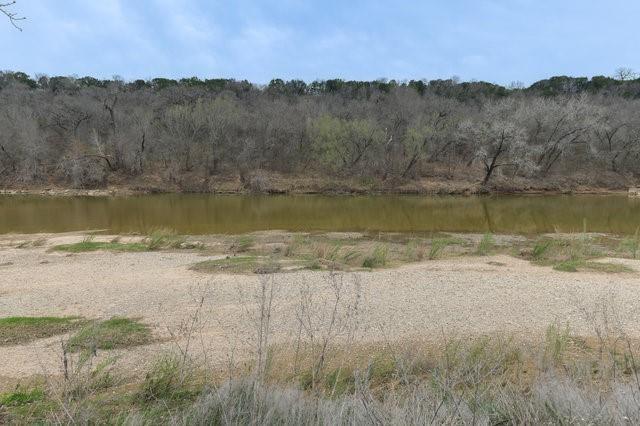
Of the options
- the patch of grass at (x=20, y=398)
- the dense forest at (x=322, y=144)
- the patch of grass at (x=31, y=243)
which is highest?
the dense forest at (x=322, y=144)

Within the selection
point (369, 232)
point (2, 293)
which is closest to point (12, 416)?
point (2, 293)

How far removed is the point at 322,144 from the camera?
→ 6053 centimetres

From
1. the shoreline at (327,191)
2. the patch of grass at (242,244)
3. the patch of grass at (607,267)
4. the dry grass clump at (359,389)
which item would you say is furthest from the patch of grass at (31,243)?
the shoreline at (327,191)

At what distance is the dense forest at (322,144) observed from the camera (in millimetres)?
56875

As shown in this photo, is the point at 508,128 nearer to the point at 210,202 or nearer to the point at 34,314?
the point at 210,202

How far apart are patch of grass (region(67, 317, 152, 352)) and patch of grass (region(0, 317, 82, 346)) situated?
642 millimetres

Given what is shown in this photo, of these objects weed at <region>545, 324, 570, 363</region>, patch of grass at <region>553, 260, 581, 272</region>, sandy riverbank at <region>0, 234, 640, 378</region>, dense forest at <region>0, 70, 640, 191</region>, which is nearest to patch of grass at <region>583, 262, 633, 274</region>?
patch of grass at <region>553, 260, 581, 272</region>

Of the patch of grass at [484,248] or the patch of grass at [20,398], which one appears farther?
the patch of grass at [484,248]

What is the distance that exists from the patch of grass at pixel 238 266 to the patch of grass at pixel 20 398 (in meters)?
8.60

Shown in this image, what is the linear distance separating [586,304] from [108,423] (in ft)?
34.4

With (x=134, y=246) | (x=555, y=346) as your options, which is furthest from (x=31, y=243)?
(x=555, y=346)

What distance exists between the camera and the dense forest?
56.9 meters

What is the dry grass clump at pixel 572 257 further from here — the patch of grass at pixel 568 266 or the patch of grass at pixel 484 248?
the patch of grass at pixel 484 248

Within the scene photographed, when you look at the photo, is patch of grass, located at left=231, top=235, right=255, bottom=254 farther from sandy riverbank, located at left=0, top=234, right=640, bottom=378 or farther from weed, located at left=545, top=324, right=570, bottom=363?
weed, located at left=545, top=324, right=570, bottom=363
